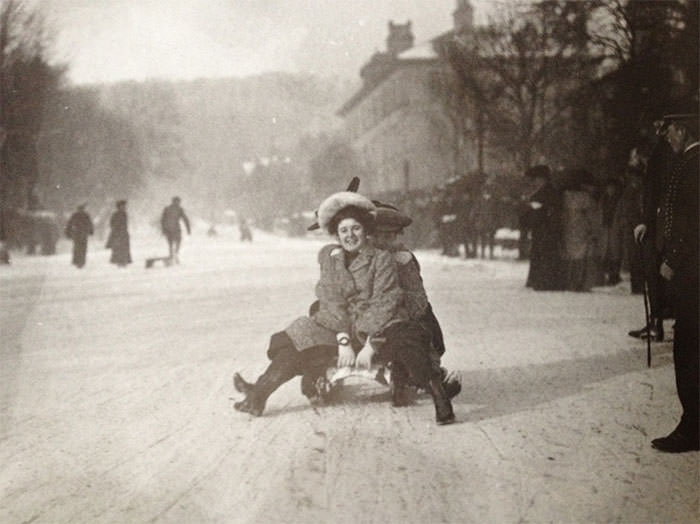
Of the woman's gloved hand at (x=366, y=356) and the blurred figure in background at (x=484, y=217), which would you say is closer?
the woman's gloved hand at (x=366, y=356)

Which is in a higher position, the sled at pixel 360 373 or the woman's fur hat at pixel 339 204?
the woman's fur hat at pixel 339 204

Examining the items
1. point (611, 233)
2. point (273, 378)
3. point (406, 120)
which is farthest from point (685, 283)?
point (611, 233)

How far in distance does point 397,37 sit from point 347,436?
7.09 feet

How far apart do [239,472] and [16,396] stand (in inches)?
71.7

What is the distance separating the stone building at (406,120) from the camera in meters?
4.16

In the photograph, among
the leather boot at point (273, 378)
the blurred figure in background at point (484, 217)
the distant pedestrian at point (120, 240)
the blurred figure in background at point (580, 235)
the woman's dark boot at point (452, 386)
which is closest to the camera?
the leather boot at point (273, 378)

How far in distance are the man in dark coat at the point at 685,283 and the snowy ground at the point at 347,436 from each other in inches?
4.5

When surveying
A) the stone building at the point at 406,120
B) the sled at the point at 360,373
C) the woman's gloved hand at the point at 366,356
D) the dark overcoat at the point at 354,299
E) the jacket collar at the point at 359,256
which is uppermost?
the stone building at the point at 406,120

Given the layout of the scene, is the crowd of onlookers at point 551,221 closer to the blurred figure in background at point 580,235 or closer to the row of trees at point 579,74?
the blurred figure in background at point 580,235

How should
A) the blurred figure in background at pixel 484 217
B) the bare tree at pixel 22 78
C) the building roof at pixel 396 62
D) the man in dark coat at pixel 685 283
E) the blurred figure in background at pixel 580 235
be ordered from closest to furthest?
the man in dark coat at pixel 685 283 < the bare tree at pixel 22 78 < the building roof at pixel 396 62 < the blurred figure in background at pixel 580 235 < the blurred figure in background at pixel 484 217

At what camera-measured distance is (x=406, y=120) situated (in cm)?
502

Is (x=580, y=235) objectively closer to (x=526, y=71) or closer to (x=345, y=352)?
(x=526, y=71)

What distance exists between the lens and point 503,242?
27.4 feet

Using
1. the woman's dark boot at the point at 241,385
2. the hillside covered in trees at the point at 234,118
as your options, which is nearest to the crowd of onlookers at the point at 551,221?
the hillside covered in trees at the point at 234,118
